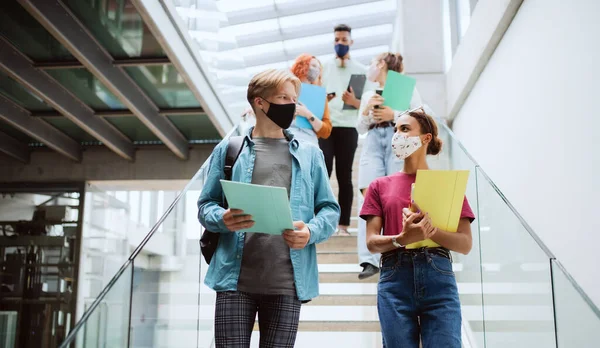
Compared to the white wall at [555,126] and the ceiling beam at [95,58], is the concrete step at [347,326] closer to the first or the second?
the white wall at [555,126]

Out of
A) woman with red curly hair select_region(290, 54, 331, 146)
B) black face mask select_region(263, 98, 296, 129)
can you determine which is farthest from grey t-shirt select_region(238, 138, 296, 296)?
woman with red curly hair select_region(290, 54, 331, 146)

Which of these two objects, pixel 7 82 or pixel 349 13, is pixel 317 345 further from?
pixel 349 13

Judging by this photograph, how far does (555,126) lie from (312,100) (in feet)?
5.16

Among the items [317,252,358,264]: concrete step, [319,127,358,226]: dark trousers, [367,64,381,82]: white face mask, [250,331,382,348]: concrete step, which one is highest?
[367,64,381,82]: white face mask

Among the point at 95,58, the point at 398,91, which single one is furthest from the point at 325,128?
the point at 95,58

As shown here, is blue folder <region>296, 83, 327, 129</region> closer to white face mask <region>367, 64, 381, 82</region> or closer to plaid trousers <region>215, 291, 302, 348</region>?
white face mask <region>367, 64, 381, 82</region>

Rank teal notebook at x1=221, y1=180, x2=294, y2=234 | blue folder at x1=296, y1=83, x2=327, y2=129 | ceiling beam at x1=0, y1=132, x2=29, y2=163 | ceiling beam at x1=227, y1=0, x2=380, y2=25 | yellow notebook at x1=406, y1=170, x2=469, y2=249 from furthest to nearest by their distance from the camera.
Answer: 1. ceiling beam at x1=227, y1=0, x2=380, y2=25
2. ceiling beam at x1=0, y1=132, x2=29, y2=163
3. blue folder at x1=296, y1=83, x2=327, y2=129
4. yellow notebook at x1=406, y1=170, x2=469, y2=249
5. teal notebook at x1=221, y1=180, x2=294, y2=234

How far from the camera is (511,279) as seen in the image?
11.3 feet

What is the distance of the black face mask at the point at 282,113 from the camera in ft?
8.76

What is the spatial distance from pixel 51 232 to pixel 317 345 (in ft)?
26.2

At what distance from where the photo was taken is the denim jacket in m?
2.52

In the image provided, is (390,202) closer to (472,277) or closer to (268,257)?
(268,257)

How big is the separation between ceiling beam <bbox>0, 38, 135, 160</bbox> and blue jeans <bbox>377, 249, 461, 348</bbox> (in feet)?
19.6

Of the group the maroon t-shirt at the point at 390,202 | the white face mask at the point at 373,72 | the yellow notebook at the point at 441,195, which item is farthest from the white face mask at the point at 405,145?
the white face mask at the point at 373,72
